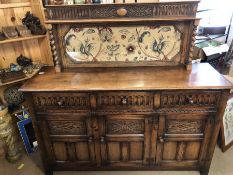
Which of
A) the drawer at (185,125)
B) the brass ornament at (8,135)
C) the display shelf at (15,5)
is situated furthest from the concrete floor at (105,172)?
the display shelf at (15,5)

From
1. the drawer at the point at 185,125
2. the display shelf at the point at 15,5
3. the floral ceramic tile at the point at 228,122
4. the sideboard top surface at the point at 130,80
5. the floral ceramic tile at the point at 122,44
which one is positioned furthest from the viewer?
the floral ceramic tile at the point at 228,122

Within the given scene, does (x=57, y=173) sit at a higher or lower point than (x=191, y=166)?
lower

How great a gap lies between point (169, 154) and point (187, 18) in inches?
44.0

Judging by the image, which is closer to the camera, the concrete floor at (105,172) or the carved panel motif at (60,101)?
the carved panel motif at (60,101)

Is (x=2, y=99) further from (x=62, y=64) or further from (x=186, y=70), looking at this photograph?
(x=186, y=70)

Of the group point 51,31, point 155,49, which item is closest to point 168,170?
point 155,49

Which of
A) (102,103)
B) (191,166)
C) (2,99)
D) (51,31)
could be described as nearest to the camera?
(102,103)

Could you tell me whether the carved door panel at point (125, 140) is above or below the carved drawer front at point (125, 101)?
below

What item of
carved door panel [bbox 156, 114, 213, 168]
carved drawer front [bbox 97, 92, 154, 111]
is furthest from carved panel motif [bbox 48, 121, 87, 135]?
carved door panel [bbox 156, 114, 213, 168]

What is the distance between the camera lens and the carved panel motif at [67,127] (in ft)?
5.24

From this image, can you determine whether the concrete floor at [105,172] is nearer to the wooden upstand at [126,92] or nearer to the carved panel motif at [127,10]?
the wooden upstand at [126,92]

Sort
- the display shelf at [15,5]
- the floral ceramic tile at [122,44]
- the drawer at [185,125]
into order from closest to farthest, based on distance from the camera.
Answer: the drawer at [185,125] → the floral ceramic tile at [122,44] → the display shelf at [15,5]

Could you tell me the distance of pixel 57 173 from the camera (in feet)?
6.21

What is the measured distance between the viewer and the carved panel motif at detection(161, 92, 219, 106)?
56.9 inches
